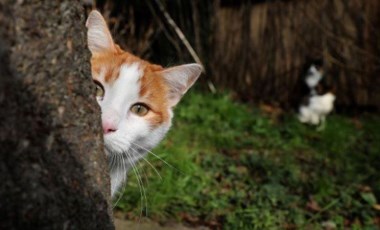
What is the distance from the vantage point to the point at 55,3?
162 centimetres

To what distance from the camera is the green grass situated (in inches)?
153

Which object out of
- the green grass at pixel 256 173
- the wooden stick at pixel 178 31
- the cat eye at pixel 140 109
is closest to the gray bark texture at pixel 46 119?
the cat eye at pixel 140 109

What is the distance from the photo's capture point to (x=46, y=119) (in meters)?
1.64

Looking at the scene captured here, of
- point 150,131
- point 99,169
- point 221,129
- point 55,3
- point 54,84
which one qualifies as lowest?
point 221,129

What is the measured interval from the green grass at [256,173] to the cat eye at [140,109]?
3.20ft

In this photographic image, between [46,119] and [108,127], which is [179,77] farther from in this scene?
[46,119]

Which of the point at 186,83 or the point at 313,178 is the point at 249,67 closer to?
the point at 313,178

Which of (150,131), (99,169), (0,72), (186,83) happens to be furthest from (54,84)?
(186,83)

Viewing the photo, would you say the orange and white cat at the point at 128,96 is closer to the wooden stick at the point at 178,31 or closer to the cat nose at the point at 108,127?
the cat nose at the point at 108,127

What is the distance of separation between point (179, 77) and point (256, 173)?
191 cm

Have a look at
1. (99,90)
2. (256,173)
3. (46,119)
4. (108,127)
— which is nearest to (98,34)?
(99,90)

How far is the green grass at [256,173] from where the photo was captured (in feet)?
12.8

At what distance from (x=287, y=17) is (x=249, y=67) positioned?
0.78 m

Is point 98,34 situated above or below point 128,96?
above
